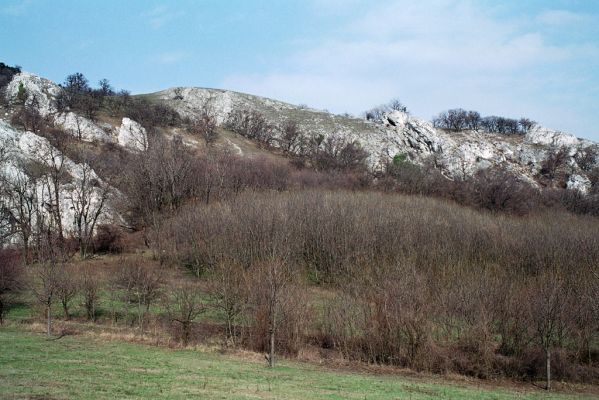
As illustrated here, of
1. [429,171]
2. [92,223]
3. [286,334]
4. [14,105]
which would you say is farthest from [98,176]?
[429,171]

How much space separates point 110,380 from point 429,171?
73.7 meters

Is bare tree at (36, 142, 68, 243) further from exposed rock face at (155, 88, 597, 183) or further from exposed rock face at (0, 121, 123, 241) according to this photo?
exposed rock face at (155, 88, 597, 183)

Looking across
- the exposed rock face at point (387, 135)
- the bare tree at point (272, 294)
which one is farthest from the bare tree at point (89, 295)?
the exposed rock face at point (387, 135)

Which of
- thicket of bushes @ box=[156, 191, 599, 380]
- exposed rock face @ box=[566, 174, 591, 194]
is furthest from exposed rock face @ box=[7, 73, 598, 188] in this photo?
thicket of bushes @ box=[156, 191, 599, 380]

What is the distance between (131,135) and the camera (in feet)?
271

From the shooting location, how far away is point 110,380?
50.3 feet

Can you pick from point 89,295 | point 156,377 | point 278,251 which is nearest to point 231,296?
point 89,295

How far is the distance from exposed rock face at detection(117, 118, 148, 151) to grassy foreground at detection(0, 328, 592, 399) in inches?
2297

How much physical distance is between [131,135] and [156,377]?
71420mm

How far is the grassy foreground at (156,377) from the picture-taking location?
45.4 feet

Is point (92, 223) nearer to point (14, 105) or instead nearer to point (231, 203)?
point (231, 203)

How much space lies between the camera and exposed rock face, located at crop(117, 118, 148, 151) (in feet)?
266

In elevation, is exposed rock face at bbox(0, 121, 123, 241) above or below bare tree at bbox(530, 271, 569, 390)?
above

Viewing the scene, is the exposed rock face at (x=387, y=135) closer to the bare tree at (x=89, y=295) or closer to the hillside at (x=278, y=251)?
the hillside at (x=278, y=251)
